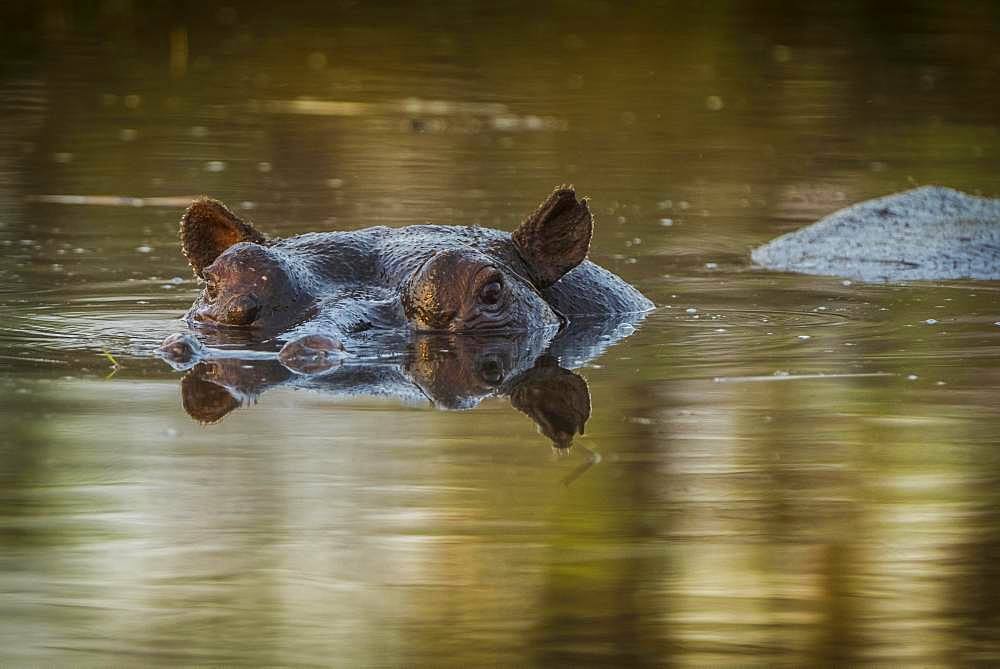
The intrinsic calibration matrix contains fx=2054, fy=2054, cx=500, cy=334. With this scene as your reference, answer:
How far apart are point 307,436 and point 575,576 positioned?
1922 mm

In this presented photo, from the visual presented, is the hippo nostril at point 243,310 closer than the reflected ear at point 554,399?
No

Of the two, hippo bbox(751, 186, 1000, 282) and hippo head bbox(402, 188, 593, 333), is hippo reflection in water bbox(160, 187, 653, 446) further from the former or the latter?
hippo bbox(751, 186, 1000, 282)

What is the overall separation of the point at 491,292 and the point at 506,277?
171mm

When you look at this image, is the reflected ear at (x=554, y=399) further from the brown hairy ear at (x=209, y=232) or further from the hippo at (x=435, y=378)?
the brown hairy ear at (x=209, y=232)

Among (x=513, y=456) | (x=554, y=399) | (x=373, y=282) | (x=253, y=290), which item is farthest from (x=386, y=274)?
(x=513, y=456)

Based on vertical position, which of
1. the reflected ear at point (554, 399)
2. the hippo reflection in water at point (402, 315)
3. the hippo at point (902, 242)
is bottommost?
the hippo at point (902, 242)

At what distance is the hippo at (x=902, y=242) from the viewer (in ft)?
40.5

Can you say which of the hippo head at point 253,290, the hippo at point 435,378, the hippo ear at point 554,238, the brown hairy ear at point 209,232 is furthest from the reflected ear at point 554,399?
the brown hairy ear at point 209,232

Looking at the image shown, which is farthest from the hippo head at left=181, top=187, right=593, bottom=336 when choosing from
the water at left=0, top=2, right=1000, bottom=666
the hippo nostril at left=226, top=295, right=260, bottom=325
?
the water at left=0, top=2, right=1000, bottom=666

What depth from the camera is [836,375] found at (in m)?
A: 8.77

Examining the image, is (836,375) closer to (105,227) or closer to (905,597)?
(905,597)

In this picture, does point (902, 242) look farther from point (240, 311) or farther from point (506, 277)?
point (240, 311)

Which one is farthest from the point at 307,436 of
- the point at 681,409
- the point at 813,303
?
the point at 813,303

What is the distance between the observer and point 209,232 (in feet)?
32.0
